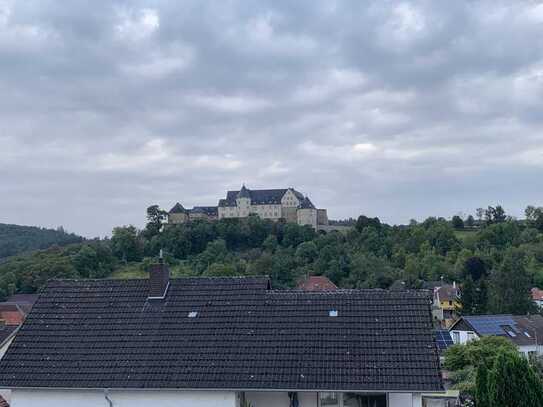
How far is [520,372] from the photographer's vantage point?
14.1 m

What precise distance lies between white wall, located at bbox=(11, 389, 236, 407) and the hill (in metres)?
146

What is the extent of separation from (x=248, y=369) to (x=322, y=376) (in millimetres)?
1846

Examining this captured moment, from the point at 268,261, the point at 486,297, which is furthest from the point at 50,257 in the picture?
the point at 486,297

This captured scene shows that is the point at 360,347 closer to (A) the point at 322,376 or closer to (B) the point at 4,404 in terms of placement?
(A) the point at 322,376

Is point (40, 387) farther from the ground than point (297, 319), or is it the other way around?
point (297, 319)

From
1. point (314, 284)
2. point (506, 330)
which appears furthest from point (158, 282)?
point (314, 284)

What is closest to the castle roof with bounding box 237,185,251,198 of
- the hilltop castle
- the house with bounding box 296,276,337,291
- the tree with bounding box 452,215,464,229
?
the hilltop castle

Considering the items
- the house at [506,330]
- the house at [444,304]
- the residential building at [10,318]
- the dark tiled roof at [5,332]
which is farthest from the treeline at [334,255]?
the dark tiled roof at [5,332]

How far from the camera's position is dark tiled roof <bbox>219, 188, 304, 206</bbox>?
455 feet

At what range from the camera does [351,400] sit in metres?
14.9

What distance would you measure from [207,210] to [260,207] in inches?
525

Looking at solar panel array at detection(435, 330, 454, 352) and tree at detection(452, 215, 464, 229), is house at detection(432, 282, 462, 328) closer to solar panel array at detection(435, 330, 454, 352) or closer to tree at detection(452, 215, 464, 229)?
solar panel array at detection(435, 330, 454, 352)

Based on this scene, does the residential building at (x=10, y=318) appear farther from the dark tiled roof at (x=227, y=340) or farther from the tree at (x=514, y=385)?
the tree at (x=514, y=385)

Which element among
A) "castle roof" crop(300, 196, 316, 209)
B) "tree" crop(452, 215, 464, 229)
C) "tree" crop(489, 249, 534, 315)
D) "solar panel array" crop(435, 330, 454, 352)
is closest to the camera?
"solar panel array" crop(435, 330, 454, 352)
